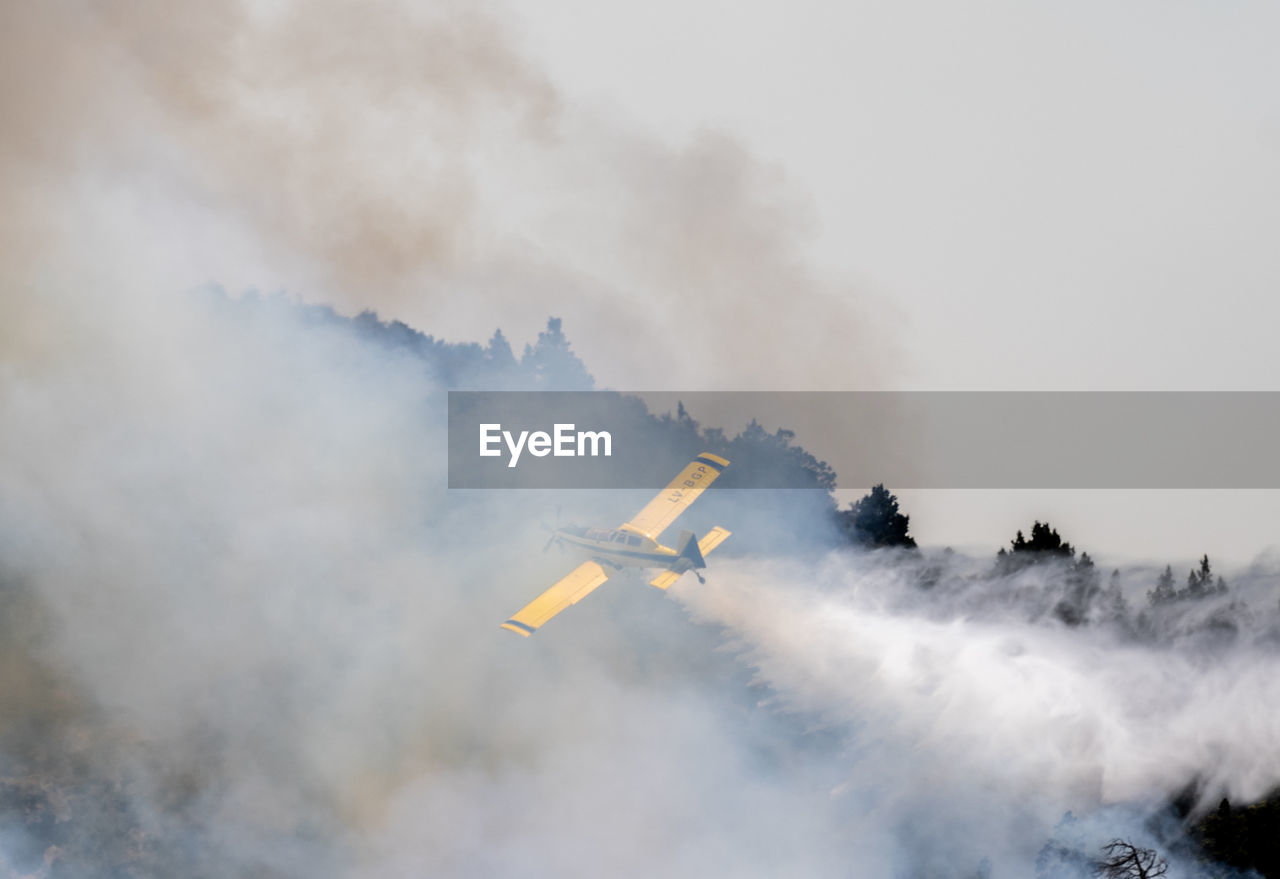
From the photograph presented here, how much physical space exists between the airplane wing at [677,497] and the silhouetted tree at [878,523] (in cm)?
950

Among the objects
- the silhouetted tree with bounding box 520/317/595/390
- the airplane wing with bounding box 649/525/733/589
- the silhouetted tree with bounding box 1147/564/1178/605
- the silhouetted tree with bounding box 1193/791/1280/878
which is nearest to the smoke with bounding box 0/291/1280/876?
the silhouetted tree with bounding box 1193/791/1280/878

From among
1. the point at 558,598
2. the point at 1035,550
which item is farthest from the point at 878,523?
the point at 558,598

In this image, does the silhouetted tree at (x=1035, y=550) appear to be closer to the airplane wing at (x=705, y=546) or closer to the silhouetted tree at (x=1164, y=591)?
the silhouetted tree at (x=1164, y=591)

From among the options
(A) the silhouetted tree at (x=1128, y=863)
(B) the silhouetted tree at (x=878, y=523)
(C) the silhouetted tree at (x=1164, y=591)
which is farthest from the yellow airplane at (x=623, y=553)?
(A) the silhouetted tree at (x=1128, y=863)

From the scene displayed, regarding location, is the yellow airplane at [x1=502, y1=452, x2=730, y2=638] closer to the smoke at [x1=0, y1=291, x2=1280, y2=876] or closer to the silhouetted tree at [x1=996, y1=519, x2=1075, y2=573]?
the smoke at [x1=0, y1=291, x2=1280, y2=876]

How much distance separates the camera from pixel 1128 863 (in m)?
49.0

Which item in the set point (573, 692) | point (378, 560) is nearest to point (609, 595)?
point (573, 692)

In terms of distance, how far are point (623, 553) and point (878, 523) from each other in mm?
17955

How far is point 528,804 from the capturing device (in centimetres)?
5869

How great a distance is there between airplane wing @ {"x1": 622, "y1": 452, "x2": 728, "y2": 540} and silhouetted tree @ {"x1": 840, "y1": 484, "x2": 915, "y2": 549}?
31.2 ft

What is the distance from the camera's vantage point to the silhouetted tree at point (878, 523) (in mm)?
67938

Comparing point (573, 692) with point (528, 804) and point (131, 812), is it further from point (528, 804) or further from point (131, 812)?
point (131, 812)

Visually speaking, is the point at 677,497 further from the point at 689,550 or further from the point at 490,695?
the point at 490,695

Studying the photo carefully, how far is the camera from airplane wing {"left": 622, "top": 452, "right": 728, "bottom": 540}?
62000mm
